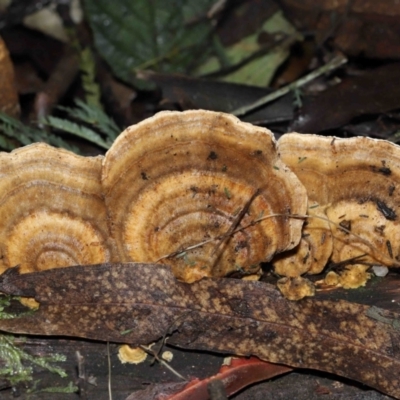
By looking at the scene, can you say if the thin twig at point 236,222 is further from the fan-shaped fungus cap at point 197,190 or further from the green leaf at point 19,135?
the green leaf at point 19,135

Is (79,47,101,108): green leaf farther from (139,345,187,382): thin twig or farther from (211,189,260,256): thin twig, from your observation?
(139,345,187,382): thin twig

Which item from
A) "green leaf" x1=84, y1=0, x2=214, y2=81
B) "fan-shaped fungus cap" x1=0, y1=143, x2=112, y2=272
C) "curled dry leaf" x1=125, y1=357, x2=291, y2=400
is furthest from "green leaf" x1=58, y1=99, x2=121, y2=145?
"curled dry leaf" x1=125, y1=357, x2=291, y2=400

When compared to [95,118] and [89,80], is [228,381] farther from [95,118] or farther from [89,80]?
[89,80]

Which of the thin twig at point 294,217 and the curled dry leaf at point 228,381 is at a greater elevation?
the thin twig at point 294,217

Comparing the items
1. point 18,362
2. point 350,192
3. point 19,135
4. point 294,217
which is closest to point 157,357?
point 18,362

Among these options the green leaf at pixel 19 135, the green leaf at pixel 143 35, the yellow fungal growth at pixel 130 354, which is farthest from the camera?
the green leaf at pixel 143 35

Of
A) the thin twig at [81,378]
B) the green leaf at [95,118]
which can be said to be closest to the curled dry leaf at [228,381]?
the thin twig at [81,378]

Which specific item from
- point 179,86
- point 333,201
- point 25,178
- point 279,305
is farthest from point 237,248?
point 179,86

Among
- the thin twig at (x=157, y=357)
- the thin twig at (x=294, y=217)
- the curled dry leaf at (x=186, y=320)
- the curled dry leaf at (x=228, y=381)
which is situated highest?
the thin twig at (x=294, y=217)
